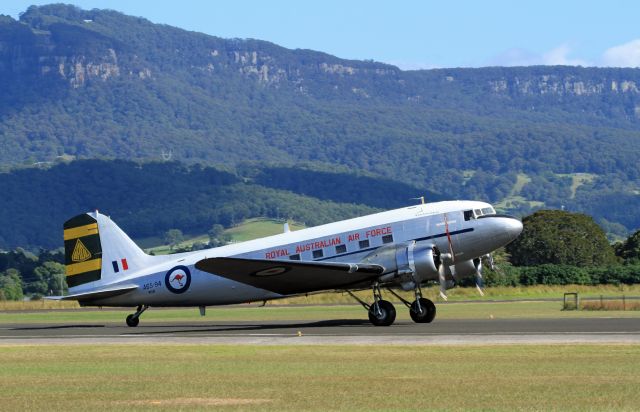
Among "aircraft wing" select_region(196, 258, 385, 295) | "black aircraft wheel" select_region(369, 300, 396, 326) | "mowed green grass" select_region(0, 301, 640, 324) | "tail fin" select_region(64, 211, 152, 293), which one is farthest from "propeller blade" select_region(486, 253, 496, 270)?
"tail fin" select_region(64, 211, 152, 293)

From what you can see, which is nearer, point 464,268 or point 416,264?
point 416,264

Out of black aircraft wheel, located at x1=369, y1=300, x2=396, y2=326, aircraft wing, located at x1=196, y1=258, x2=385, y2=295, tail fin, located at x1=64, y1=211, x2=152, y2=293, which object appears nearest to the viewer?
aircraft wing, located at x1=196, y1=258, x2=385, y2=295

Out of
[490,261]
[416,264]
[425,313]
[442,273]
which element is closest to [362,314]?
[490,261]

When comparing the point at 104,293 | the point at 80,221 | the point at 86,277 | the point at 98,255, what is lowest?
the point at 104,293

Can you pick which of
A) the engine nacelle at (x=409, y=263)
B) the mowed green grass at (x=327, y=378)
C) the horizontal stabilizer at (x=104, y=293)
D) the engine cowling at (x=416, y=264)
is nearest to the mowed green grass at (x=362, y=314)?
the horizontal stabilizer at (x=104, y=293)

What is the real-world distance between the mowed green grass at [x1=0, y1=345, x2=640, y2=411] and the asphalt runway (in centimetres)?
272

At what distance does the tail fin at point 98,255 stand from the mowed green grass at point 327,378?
43.1 feet

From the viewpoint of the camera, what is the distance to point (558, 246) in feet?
503

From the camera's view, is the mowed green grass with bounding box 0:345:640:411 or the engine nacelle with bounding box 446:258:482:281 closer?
the mowed green grass with bounding box 0:345:640:411

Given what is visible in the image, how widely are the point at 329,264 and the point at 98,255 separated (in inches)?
449

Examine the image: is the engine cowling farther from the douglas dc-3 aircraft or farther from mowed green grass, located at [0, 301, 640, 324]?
mowed green grass, located at [0, 301, 640, 324]

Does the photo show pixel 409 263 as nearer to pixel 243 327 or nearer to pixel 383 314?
pixel 383 314

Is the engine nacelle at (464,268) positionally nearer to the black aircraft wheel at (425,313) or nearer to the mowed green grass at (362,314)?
the black aircraft wheel at (425,313)

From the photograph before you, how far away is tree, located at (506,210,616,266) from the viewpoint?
14988cm
